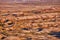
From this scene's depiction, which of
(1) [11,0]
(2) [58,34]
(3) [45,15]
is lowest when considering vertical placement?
(2) [58,34]

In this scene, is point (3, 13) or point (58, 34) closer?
point (58, 34)

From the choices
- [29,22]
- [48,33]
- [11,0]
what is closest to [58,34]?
[48,33]

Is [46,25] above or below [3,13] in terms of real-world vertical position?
below

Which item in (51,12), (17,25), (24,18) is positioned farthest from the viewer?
(51,12)

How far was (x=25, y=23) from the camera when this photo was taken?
4.51 ft

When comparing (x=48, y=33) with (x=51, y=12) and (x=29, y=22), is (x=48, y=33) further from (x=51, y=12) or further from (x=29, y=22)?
(x=51, y=12)

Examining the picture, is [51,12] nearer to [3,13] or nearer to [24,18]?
[24,18]

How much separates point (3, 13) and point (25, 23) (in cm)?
Answer: 33

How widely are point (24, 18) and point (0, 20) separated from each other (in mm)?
221

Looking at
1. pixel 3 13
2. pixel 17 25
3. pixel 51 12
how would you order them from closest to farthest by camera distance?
pixel 17 25, pixel 3 13, pixel 51 12

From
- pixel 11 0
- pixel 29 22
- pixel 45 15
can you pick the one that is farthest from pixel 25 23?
pixel 11 0

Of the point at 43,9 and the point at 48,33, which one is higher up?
the point at 43,9

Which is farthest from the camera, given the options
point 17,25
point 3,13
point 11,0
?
point 11,0

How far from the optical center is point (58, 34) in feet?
4.04
